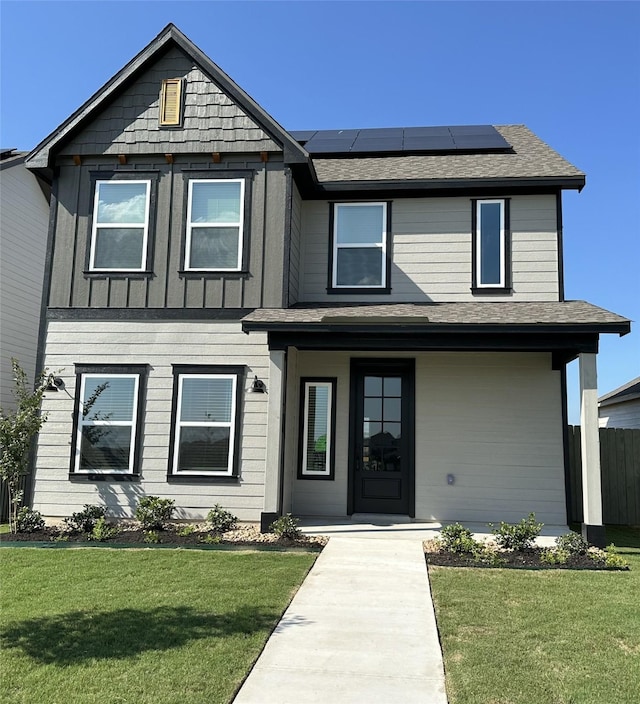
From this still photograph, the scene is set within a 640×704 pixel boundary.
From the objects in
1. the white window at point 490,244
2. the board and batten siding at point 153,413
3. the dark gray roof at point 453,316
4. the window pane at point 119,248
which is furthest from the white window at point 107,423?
the white window at point 490,244

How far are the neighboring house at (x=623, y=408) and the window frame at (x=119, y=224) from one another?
12326mm

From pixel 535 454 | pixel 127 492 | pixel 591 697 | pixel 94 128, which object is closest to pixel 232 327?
pixel 127 492

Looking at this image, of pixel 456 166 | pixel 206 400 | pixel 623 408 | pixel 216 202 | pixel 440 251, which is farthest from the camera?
pixel 623 408

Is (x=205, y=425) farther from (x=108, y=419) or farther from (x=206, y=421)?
(x=108, y=419)

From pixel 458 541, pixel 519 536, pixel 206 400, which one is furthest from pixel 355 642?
pixel 206 400

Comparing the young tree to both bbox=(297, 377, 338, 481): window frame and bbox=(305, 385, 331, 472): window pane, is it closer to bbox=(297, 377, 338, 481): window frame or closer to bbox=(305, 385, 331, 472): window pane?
bbox=(297, 377, 338, 481): window frame

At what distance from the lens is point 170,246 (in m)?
9.95

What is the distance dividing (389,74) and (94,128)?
549cm

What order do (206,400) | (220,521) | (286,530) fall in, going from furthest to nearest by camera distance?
(206,400), (220,521), (286,530)

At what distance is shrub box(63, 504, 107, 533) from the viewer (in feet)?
28.1

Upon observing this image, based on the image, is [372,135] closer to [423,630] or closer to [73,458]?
[73,458]

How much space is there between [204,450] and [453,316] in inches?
168

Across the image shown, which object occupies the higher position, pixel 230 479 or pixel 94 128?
pixel 94 128

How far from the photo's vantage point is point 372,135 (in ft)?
43.9
